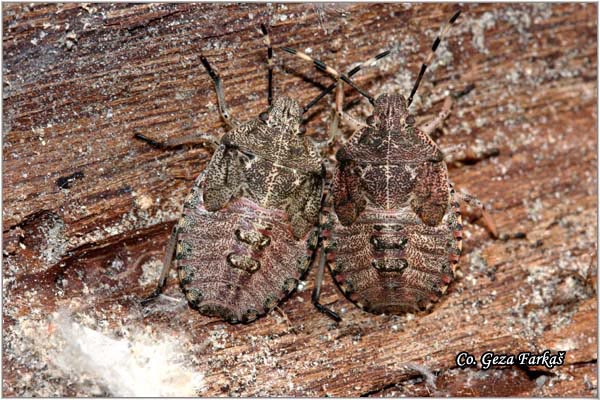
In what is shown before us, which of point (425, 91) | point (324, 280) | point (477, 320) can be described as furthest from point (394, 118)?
point (477, 320)

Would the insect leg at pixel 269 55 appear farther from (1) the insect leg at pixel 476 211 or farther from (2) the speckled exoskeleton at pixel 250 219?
(1) the insect leg at pixel 476 211

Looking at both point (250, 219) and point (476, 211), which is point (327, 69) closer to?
point (250, 219)

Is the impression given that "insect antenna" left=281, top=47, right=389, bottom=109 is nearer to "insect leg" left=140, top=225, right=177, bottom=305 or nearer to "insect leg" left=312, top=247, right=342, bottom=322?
"insect leg" left=312, top=247, right=342, bottom=322

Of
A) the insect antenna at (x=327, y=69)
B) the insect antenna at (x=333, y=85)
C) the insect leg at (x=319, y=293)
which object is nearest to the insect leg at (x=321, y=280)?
the insect leg at (x=319, y=293)

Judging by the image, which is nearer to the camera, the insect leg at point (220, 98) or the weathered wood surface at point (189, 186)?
the weathered wood surface at point (189, 186)

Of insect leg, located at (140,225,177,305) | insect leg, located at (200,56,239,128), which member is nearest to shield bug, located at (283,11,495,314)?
insect leg, located at (200,56,239,128)

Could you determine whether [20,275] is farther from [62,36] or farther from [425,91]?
[425,91]

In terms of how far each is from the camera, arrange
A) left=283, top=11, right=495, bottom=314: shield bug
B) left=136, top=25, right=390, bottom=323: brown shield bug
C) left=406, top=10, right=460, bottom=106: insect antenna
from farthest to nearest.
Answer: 1. left=406, top=10, right=460, bottom=106: insect antenna
2. left=283, top=11, right=495, bottom=314: shield bug
3. left=136, top=25, right=390, bottom=323: brown shield bug
